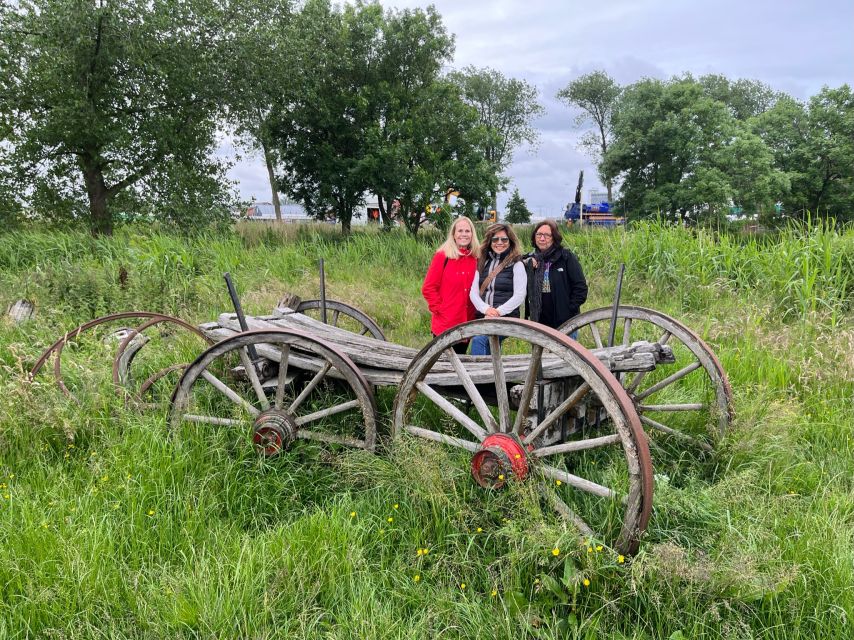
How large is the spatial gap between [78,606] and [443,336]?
2.00 meters

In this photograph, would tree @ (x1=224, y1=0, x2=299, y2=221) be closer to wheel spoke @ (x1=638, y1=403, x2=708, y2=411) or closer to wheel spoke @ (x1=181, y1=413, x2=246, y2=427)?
wheel spoke @ (x1=181, y1=413, x2=246, y2=427)

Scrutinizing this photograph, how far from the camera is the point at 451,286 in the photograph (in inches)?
180

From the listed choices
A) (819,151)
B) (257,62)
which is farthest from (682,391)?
(819,151)

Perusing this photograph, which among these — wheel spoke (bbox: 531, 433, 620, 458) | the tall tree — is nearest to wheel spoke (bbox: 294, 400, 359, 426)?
wheel spoke (bbox: 531, 433, 620, 458)

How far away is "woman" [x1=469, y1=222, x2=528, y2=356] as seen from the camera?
170 inches

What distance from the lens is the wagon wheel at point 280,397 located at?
3.20 meters

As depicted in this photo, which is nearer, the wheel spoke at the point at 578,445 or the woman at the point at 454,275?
the wheel spoke at the point at 578,445

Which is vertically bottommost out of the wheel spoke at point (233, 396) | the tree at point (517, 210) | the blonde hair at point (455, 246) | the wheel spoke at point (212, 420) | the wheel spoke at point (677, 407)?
the wheel spoke at point (677, 407)

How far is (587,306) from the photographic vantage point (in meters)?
7.14

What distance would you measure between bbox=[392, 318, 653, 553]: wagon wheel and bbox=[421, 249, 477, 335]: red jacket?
48.2 inches

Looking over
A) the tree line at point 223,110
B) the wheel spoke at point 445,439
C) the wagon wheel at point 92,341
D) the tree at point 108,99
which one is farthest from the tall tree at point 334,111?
the wheel spoke at point 445,439

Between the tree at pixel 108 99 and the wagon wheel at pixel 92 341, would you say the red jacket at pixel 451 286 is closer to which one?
the wagon wheel at pixel 92 341

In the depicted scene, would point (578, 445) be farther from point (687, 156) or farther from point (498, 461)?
point (687, 156)

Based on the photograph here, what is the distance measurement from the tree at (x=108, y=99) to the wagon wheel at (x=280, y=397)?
10898mm
